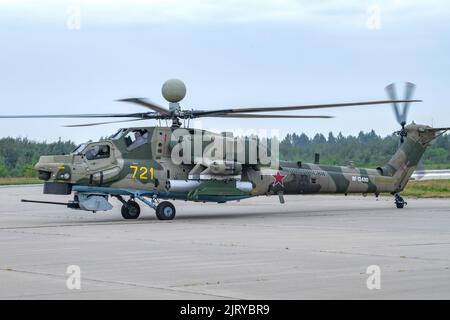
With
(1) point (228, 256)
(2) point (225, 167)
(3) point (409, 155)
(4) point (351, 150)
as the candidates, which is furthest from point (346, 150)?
(1) point (228, 256)

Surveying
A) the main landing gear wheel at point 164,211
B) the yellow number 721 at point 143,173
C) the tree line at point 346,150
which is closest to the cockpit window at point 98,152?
the yellow number 721 at point 143,173

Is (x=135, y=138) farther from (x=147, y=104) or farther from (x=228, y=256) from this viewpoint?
(x=228, y=256)

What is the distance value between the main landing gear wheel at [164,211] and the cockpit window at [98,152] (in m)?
2.18

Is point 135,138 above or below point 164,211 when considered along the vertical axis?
above

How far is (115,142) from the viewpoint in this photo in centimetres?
2548

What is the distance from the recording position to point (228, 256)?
14898 mm

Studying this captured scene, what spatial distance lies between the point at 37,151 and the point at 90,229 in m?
63.4

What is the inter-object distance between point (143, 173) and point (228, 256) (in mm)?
10998

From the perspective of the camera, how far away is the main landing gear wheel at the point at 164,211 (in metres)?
25.3

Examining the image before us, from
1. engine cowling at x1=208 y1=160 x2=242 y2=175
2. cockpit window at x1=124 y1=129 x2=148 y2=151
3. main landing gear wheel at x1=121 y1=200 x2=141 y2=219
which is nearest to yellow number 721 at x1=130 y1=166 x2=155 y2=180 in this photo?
cockpit window at x1=124 y1=129 x2=148 y2=151

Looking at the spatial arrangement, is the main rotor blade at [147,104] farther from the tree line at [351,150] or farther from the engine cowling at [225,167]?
the tree line at [351,150]

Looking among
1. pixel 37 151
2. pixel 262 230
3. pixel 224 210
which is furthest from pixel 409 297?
pixel 37 151
